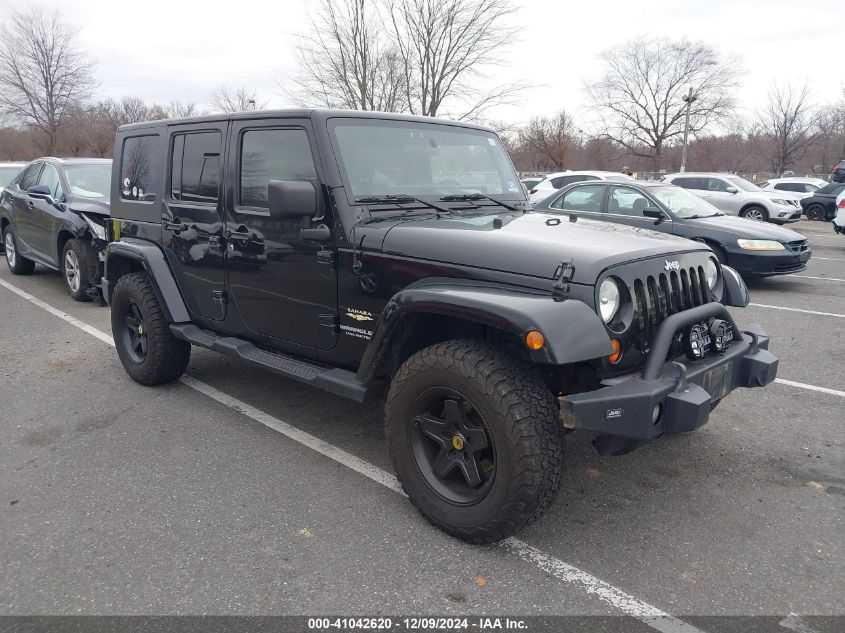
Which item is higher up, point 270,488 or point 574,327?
point 574,327

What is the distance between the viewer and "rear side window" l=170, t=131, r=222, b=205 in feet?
13.6

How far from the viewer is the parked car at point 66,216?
25.1 feet

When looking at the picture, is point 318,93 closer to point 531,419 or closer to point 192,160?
point 192,160

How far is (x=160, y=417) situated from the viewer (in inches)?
173

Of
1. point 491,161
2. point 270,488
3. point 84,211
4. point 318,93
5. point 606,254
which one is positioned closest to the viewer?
point 606,254

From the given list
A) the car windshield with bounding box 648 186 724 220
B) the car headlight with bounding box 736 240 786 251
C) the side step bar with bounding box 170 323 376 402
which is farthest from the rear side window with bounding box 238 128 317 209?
the car headlight with bounding box 736 240 786 251

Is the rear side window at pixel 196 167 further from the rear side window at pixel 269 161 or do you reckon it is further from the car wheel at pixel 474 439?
the car wheel at pixel 474 439

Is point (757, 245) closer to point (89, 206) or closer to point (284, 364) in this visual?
point (284, 364)

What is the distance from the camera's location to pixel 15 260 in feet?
32.8

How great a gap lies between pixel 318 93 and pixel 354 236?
64.4 ft

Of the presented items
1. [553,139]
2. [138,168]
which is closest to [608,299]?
[138,168]

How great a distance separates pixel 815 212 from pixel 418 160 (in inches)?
872

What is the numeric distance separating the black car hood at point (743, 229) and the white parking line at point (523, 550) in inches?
272

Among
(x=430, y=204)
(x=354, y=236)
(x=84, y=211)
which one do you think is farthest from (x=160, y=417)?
(x=84, y=211)
